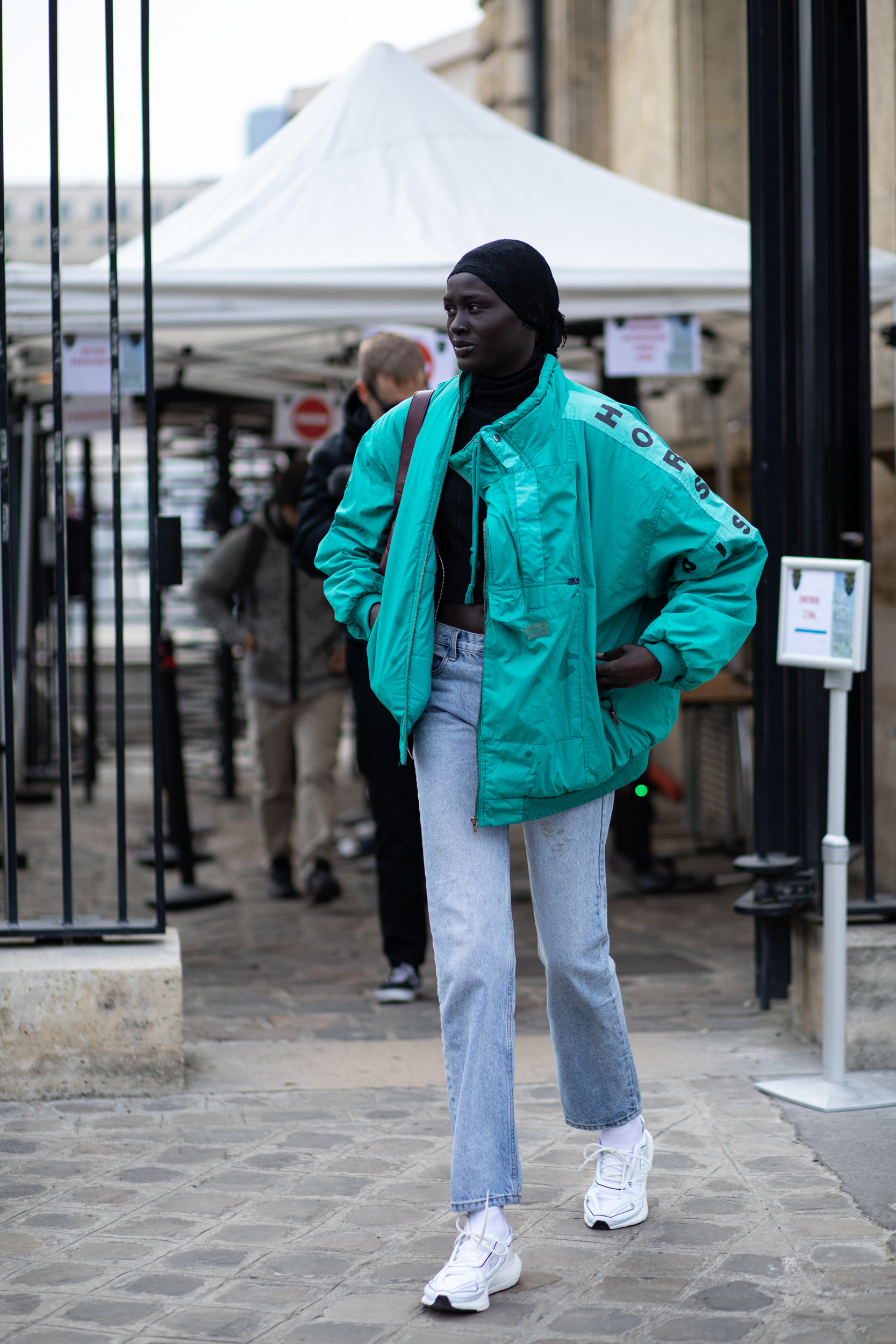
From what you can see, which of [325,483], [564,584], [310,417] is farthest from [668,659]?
[310,417]

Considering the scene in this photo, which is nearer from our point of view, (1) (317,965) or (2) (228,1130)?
(2) (228,1130)

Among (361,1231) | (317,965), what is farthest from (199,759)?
(361,1231)

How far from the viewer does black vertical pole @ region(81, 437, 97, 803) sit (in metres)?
10.6

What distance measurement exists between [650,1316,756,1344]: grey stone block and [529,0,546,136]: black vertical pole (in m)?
11.9

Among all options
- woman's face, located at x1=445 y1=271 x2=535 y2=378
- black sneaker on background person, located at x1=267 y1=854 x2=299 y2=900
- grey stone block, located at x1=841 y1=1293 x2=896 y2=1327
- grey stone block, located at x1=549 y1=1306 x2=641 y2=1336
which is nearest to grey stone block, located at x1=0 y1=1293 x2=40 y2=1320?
grey stone block, located at x1=549 y1=1306 x2=641 y2=1336

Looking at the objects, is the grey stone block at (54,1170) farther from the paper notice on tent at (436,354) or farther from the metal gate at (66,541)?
the paper notice on tent at (436,354)

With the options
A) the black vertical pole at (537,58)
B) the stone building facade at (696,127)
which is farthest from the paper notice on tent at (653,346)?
the black vertical pole at (537,58)

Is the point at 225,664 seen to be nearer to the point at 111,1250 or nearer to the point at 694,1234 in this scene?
the point at 111,1250

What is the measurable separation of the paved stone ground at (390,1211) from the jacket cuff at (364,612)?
123 cm

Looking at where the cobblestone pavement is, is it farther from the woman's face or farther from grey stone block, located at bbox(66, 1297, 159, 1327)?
the woman's face

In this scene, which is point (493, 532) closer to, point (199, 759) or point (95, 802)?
point (95, 802)

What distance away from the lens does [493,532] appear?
2.85m

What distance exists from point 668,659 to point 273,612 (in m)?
4.44

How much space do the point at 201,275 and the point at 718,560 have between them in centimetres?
366
